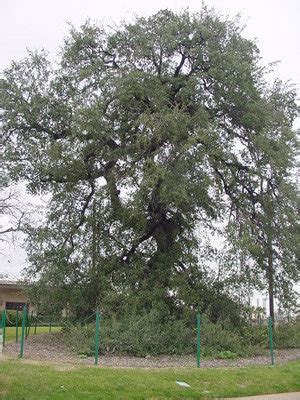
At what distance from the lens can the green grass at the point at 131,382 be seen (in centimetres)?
1127

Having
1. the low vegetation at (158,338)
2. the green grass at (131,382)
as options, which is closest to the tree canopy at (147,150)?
the low vegetation at (158,338)

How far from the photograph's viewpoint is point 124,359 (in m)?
16.8

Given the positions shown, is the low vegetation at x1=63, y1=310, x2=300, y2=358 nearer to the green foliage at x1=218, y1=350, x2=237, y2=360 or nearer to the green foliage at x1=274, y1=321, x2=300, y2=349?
the green foliage at x1=218, y1=350, x2=237, y2=360

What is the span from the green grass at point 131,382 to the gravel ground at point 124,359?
4.36ft

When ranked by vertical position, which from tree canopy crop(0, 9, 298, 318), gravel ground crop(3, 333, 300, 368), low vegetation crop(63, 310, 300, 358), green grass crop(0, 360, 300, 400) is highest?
tree canopy crop(0, 9, 298, 318)

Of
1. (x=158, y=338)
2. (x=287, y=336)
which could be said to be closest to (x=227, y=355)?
(x=158, y=338)

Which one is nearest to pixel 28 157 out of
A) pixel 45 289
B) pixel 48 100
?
pixel 48 100

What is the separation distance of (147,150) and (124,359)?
8.40 metres

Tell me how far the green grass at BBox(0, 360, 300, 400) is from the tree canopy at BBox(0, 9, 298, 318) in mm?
6359

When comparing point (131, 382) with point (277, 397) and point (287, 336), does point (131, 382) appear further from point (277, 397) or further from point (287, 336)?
point (287, 336)

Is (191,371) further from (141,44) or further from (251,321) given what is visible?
(141,44)

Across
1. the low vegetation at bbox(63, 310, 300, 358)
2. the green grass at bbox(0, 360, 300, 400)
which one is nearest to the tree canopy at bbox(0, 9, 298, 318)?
the low vegetation at bbox(63, 310, 300, 358)

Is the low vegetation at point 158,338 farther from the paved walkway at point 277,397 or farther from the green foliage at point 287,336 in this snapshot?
the paved walkway at point 277,397

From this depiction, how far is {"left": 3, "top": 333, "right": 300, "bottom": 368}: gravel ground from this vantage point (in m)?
15.6
